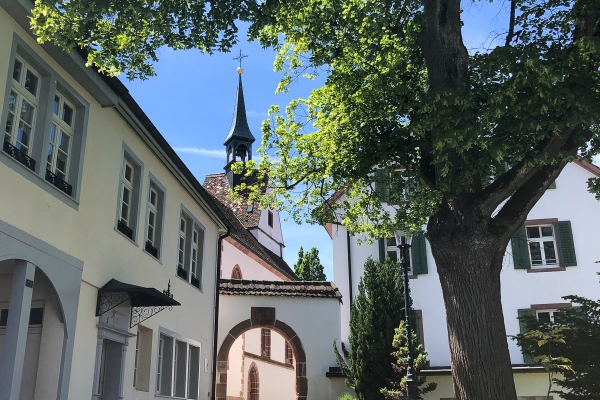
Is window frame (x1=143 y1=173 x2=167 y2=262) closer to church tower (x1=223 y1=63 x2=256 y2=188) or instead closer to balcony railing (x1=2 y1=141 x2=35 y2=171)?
balcony railing (x1=2 y1=141 x2=35 y2=171)

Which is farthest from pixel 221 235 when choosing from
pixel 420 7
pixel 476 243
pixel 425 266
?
pixel 476 243

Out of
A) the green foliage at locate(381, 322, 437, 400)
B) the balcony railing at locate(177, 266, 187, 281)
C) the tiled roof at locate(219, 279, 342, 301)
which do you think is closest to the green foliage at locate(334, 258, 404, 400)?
the green foliage at locate(381, 322, 437, 400)

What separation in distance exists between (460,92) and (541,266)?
1395cm

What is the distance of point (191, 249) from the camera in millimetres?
15773

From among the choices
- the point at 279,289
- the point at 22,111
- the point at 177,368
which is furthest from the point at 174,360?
the point at 22,111

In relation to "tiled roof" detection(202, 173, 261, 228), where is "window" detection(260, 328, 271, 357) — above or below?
below

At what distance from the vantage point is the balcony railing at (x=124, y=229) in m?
11.5

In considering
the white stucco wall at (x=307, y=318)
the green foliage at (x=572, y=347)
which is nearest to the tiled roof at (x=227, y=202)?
the white stucco wall at (x=307, y=318)

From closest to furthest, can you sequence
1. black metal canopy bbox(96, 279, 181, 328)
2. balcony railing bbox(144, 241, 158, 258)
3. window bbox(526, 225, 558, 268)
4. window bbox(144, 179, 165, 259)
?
black metal canopy bbox(96, 279, 181, 328)
balcony railing bbox(144, 241, 158, 258)
window bbox(144, 179, 165, 259)
window bbox(526, 225, 558, 268)

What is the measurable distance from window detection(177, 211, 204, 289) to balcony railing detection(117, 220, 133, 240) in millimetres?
2962

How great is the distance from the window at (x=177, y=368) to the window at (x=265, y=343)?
15601mm

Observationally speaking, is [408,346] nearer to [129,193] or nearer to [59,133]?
[129,193]

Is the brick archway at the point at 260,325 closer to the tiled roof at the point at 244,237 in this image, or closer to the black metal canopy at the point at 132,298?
the tiled roof at the point at 244,237

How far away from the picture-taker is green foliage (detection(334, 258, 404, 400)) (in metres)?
17.2
